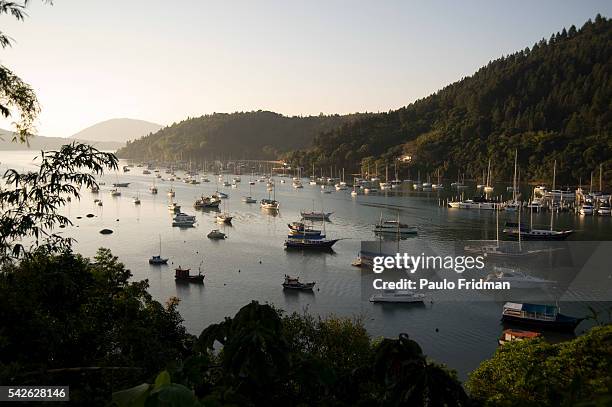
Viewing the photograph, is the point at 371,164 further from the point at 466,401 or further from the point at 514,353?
the point at 466,401

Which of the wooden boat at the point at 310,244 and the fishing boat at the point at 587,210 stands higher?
the fishing boat at the point at 587,210

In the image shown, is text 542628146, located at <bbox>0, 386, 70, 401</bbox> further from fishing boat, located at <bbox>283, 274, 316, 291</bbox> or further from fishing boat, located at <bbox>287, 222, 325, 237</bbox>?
fishing boat, located at <bbox>287, 222, 325, 237</bbox>

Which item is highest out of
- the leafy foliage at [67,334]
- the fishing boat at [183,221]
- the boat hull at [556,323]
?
the leafy foliage at [67,334]

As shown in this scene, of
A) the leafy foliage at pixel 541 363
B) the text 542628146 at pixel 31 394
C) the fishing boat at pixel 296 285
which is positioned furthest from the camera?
the fishing boat at pixel 296 285

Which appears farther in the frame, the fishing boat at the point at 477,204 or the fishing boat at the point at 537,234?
the fishing boat at the point at 477,204

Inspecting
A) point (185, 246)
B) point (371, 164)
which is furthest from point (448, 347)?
point (371, 164)

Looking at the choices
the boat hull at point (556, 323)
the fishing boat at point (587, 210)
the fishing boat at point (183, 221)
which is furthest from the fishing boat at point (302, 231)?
the fishing boat at point (587, 210)

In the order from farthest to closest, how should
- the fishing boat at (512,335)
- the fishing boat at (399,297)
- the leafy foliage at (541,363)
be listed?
the fishing boat at (399,297), the fishing boat at (512,335), the leafy foliage at (541,363)

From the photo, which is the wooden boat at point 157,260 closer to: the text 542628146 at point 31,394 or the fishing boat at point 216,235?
the fishing boat at point 216,235
